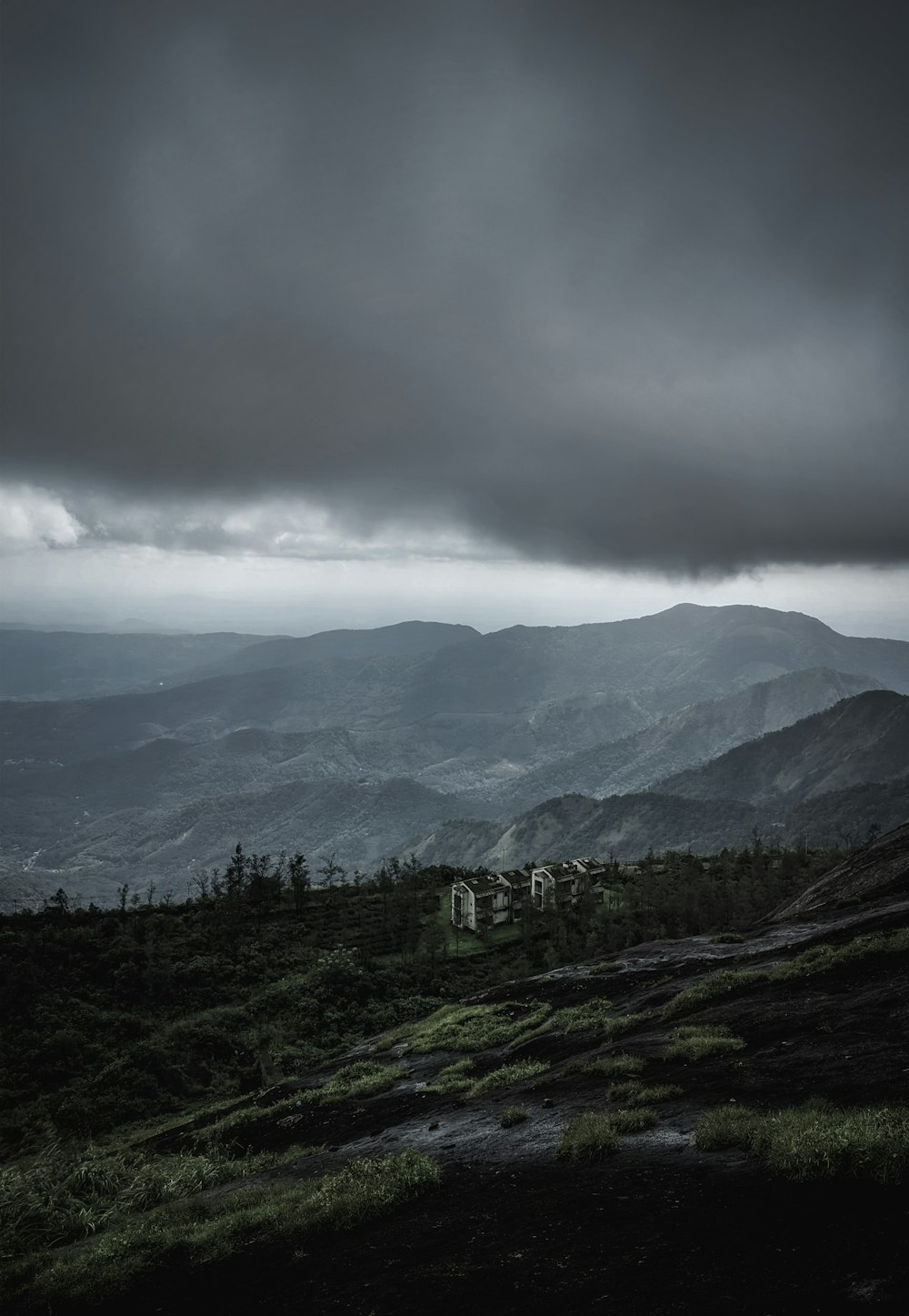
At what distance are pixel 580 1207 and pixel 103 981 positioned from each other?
78.7 meters

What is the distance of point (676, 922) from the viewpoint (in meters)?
99.2

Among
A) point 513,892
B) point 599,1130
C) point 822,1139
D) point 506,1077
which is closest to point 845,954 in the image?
point 506,1077

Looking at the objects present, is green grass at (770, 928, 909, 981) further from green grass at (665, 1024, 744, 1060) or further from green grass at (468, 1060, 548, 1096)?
green grass at (468, 1060, 548, 1096)

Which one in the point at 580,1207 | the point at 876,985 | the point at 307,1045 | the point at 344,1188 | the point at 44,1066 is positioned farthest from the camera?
the point at 307,1045

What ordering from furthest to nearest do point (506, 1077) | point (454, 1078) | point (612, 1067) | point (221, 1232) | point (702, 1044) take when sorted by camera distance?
1. point (454, 1078)
2. point (506, 1077)
3. point (612, 1067)
4. point (702, 1044)
5. point (221, 1232)

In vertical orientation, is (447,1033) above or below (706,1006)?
below

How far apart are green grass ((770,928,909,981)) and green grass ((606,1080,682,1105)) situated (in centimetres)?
1200

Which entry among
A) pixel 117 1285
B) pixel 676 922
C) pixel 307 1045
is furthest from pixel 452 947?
pixel 117 1285

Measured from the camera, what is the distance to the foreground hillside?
10219 mm

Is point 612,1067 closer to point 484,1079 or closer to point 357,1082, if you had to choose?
point 484,1079

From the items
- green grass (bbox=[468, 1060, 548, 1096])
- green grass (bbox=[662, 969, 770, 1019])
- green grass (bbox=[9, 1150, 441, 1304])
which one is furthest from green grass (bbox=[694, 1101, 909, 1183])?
green grass (bbox=[662, 969, 770, 1019])

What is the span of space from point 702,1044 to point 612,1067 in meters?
3.38

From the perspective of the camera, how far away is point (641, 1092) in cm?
1920

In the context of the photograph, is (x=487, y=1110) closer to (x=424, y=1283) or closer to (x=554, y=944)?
(x=424, y=1283)
